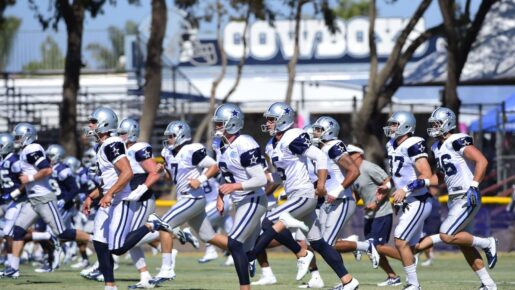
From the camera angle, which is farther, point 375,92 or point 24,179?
point 375,92

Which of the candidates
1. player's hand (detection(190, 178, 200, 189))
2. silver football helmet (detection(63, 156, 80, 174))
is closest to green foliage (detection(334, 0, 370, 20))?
silver football helmet (detection(63, 156, 80, 174))

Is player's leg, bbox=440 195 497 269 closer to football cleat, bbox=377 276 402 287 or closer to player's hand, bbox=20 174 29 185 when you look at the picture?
football cleat, bbox=377 276 402 287

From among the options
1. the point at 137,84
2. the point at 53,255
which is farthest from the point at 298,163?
the point at 137,84

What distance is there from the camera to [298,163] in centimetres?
1460

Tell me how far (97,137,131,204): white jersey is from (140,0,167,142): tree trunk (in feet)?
49.0

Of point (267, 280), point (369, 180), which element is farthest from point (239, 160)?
point (369, 180)

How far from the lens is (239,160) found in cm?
1382

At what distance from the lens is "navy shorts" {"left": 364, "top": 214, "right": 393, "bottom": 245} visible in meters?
17.4

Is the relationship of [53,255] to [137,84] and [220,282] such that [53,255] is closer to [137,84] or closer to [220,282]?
[220,282]

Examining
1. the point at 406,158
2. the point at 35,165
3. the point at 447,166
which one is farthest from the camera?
the point at 35,165

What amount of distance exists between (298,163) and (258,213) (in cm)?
94

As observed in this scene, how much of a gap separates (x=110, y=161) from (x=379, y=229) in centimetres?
451

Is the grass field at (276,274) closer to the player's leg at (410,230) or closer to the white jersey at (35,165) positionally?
the player's leg at (410,230)

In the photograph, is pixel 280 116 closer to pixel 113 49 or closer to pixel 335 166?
pixel 335 166
